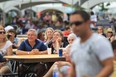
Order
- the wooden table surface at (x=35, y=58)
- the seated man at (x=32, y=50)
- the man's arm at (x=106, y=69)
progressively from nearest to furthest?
the man's arm at (x=106, y=69) < the wooden table surface at (x=35, y=58) < the seated man at (x=32, y=50)

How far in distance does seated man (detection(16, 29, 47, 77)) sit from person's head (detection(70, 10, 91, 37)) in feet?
16.1

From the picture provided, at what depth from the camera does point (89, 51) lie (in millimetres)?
3275

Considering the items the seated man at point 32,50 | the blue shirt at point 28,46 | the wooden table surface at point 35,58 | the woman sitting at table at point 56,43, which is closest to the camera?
the wooden table surface at point 35,58

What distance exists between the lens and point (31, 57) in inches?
303

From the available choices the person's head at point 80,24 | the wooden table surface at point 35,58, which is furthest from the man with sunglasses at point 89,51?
the wooden table surface at point 35,58

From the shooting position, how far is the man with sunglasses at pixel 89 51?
3180 mm

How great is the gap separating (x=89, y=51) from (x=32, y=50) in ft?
17.2

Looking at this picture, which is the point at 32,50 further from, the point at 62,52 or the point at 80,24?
the point at 80,24

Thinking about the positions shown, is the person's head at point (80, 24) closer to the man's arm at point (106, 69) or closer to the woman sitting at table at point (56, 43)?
the man's arm at point (106, 69)

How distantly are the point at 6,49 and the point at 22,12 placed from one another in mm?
32573

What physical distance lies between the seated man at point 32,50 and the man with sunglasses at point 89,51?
190 inches

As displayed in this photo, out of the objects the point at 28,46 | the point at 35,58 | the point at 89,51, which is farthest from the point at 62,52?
the point at 89,51

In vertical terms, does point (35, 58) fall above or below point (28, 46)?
below

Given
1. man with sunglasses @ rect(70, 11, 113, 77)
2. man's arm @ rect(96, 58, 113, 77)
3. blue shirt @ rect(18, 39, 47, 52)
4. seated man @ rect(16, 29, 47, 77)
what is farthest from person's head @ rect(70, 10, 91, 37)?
blue shirt @ rect(18, 39, 47, 52)
